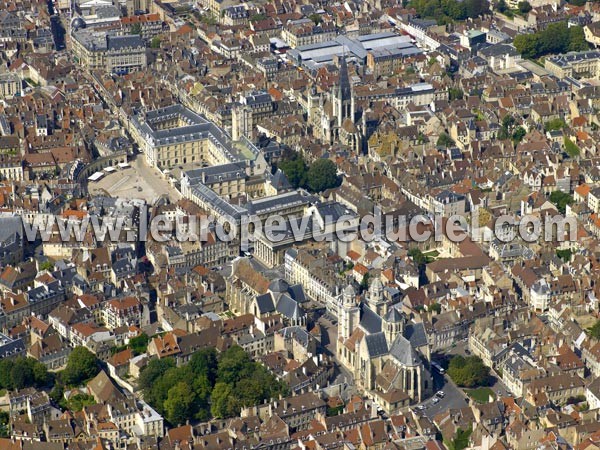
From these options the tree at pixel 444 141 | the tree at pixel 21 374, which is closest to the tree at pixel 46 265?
the tree at pixel 21 374

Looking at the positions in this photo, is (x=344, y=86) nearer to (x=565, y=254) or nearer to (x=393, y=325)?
(x=565, y=254)

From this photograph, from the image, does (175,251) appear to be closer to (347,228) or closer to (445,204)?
(347,228)

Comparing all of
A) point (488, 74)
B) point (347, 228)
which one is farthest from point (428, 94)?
point (347, 228)

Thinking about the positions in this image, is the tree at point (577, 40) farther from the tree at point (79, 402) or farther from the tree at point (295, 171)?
the tree at point (79, 402)

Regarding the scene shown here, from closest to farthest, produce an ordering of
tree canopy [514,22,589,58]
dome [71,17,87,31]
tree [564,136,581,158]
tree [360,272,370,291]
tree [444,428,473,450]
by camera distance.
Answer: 1. tree [444,428,473,450]
2. tree [360,272,370,291]
3. tree [564,136,581,158]
4. tree canopy [514,22,589,58]
5. dome [71,17,87,31]

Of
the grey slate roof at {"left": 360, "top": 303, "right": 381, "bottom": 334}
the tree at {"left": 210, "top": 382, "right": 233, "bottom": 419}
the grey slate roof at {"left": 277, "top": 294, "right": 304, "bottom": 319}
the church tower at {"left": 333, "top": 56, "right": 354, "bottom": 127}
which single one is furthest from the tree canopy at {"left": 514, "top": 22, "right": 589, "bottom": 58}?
the tree at {"left": 210, "top": 382, "right": 233, "bottom": 419}

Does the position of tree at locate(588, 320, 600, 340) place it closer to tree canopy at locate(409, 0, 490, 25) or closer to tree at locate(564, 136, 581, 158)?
tree at locate(564, 136, 581, 158)
